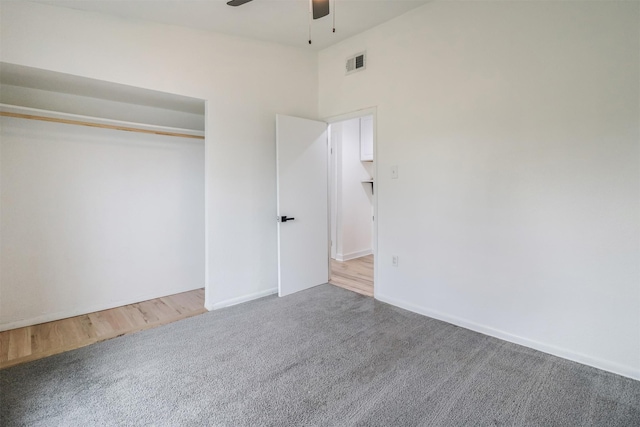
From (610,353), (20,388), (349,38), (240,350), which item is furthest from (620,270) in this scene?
(20,388)

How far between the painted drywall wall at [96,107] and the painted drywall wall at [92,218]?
0.18 metres

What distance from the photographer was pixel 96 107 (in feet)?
9.94

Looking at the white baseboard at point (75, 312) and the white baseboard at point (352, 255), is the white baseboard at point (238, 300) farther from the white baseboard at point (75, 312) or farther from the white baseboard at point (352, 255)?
the white baseboard at point (352, 255)

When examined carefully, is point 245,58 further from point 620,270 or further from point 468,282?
point 620,270

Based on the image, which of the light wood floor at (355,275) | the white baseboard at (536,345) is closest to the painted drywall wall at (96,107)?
the light wood floor at (355,275)

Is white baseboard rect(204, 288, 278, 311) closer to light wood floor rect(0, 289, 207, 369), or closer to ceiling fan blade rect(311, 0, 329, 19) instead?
light wood floor rect(0, 289, 207, 369)

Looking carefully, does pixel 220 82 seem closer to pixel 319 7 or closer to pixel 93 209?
pixel 319 7

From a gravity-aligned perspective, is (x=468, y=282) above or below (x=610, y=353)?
above

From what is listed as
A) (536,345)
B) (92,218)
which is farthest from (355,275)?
(92,218)

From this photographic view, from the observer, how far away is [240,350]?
233 cm

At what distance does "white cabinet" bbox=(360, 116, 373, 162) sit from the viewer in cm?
529

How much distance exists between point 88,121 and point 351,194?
12.3ft

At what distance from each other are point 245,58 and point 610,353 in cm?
403

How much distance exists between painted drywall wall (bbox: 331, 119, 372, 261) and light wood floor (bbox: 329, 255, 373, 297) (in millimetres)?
258
